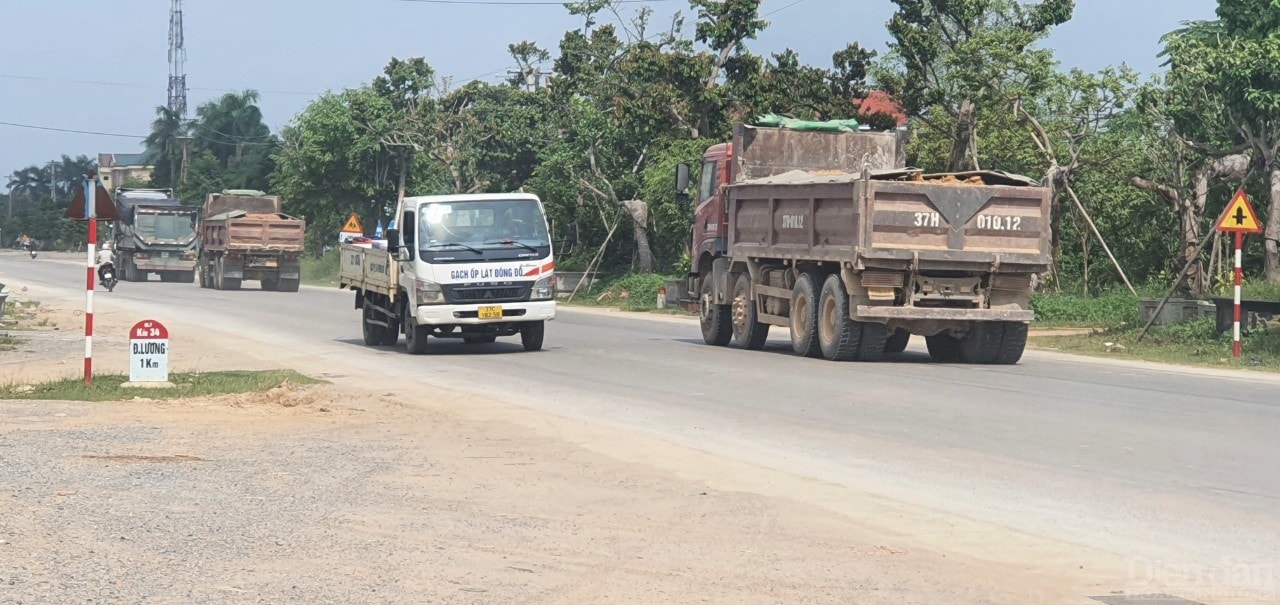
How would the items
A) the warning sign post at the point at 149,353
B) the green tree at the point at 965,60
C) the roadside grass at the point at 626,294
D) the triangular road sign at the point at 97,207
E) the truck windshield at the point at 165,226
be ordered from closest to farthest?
the warning sign post at the point at 149,353, the triangular road sign at the point at 97,207, the green tree at the point at 965,60, the roadside grass at the point at 626,294, the truck windshield at the point at 165,226

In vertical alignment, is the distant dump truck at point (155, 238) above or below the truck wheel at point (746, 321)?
above

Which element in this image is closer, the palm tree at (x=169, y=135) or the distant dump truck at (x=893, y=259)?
the distant dump truck at (x=893, y=259)

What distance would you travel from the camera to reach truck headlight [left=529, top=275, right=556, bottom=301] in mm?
22375

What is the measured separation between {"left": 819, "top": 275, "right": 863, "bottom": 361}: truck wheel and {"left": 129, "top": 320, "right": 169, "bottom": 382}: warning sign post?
831cm

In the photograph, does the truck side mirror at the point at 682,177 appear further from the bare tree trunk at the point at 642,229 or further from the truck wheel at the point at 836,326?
the bare tree trunk at the point at 642,229

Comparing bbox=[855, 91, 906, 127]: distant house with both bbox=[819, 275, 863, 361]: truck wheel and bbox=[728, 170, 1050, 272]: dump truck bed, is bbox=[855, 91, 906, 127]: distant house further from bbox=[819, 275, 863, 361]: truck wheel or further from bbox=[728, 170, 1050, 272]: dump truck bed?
bbox=[728, 170, 1050, 272]: dump truck bed

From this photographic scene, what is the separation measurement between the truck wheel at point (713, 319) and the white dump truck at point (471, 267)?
2964 millimetres

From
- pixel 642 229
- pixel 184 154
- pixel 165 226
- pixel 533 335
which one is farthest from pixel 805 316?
pixel 184 154

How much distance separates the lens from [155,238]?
59000mm

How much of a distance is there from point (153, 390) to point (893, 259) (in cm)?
876

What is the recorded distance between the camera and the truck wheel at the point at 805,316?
69.5ft

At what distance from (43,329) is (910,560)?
78.8 ft

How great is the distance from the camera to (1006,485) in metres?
10.2

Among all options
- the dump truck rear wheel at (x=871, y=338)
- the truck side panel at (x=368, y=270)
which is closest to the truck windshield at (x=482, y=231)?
the truck side panel at (x=368, y=270)
